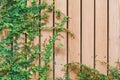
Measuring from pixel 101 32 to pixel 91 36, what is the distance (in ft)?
0.41

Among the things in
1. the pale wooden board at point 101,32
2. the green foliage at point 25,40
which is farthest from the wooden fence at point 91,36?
the green foliage at point 25,40

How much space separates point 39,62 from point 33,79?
0.21m

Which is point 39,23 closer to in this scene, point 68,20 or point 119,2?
point 68,20

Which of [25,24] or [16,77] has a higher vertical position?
[25,24]

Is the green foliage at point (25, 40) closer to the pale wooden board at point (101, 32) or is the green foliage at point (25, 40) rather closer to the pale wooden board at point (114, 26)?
the pale wooden board at point (101, 32)

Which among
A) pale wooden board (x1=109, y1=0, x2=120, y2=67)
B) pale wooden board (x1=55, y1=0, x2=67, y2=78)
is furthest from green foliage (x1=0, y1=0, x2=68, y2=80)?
pale wooden board (x1=109, y1=0, x2=120, y2=67)

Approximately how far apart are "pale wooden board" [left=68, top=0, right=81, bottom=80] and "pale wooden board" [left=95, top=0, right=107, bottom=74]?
0.70ft

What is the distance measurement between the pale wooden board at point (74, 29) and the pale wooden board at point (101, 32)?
0.21m

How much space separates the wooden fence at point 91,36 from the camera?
12.8ft

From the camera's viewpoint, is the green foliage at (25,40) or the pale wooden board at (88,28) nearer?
the green foliage at (25,40)

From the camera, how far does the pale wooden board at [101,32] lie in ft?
12.8

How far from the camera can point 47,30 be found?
12.7 feet

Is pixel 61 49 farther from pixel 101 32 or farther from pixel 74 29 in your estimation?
pixel 101 32

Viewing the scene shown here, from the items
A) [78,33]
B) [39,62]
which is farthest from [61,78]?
[78,33]
